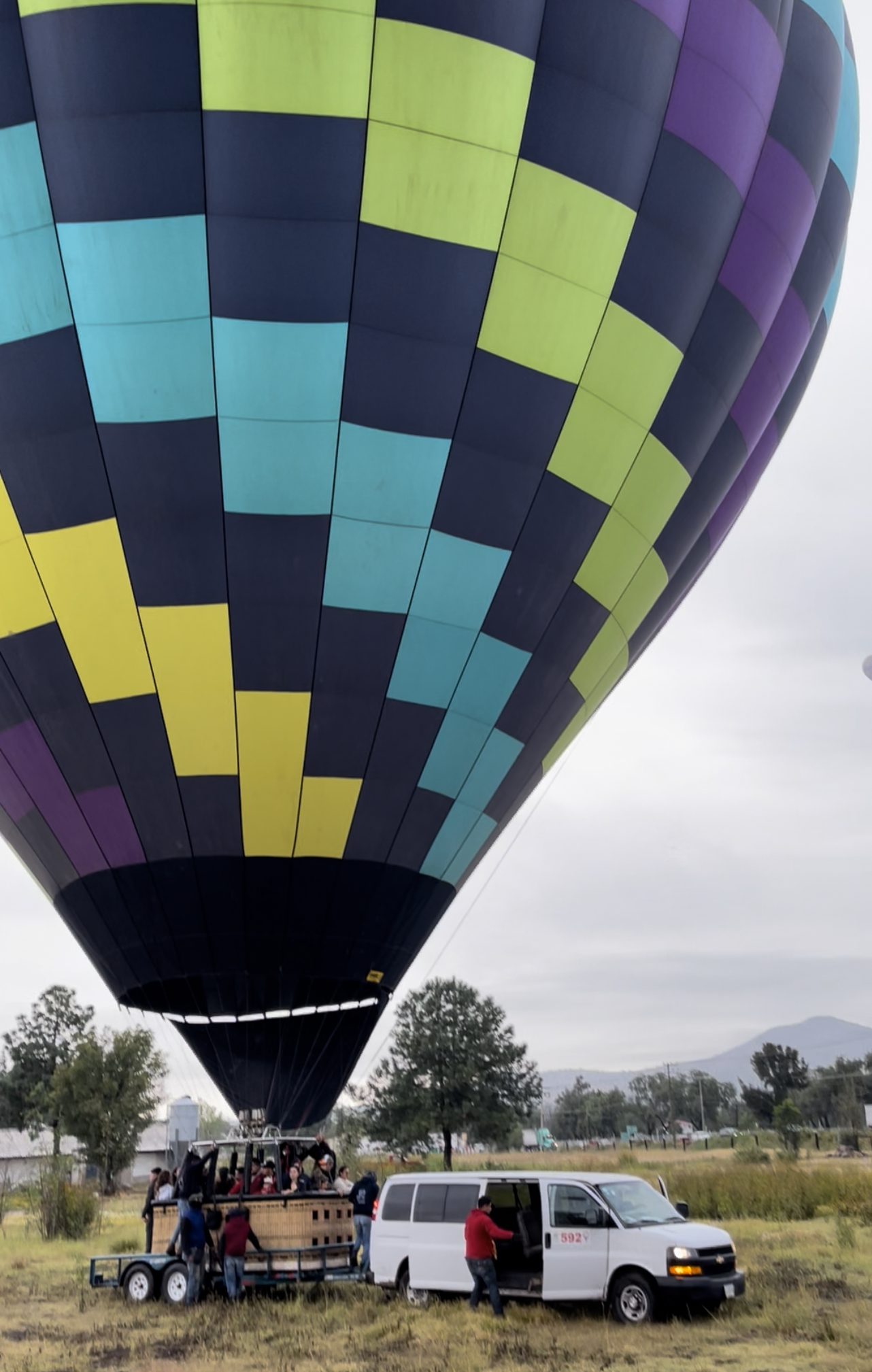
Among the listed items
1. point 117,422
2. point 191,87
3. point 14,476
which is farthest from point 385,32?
point 14,476

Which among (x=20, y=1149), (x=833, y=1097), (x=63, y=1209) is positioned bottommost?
(x=63, y=1209)

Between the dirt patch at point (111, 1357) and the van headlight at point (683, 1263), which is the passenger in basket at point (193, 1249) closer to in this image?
the dirt patch at point (111, 1357)

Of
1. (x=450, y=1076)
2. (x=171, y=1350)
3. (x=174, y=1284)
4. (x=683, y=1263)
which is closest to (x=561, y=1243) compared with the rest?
(x=683, y=1263)

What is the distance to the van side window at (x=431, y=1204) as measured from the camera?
9.14m

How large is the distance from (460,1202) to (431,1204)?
267mm

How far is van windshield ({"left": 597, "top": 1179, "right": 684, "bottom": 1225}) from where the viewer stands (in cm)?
848

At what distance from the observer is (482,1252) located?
8.37 metres

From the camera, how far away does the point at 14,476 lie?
32.4 ft

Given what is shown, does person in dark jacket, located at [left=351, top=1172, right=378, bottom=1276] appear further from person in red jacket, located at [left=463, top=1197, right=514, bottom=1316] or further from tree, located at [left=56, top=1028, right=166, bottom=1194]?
tree, located at [left=56, top=1028, right=166, bottom=1194]

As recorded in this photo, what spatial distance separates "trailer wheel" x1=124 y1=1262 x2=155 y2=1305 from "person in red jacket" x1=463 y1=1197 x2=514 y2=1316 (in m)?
2.63

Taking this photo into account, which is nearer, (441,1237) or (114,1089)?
(441,1237)

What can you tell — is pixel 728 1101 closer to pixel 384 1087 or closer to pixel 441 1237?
pixel 384 1087

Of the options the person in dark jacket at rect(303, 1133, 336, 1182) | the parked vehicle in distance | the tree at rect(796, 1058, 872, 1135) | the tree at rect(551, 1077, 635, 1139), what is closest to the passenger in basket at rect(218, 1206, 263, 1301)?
the person in dark jacket at rect(303, 1133, 336, 1182)

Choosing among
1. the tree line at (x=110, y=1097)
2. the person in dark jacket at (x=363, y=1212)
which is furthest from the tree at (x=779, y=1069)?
the person in dark jacket at (x=363, y=1212)
